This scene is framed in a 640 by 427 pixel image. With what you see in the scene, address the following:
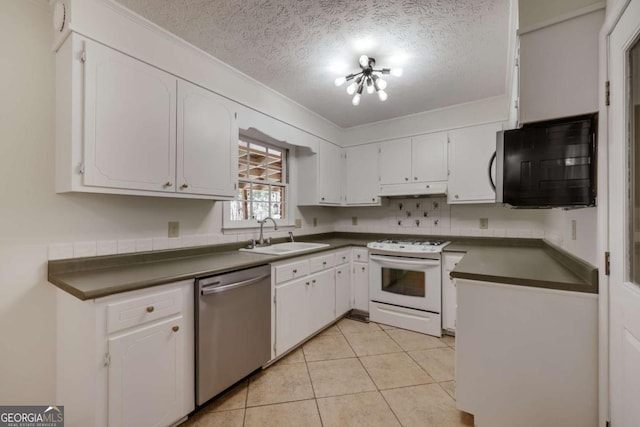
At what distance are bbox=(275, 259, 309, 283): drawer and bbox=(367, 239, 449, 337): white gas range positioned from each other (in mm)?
931

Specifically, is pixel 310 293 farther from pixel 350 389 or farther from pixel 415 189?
pixel 415 189

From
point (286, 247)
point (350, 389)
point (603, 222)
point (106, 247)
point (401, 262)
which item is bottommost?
point (350, 389)

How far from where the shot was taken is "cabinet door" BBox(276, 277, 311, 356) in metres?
2.22

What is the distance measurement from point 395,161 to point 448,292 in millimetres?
1622

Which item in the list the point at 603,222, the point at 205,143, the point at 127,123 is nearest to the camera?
the point at 603,222

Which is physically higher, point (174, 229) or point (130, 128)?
point (130, 128)

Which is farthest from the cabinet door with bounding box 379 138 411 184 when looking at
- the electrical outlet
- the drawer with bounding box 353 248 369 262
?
the electrical outlet

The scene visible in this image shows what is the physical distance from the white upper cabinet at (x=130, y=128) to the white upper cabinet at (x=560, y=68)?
1.95 m

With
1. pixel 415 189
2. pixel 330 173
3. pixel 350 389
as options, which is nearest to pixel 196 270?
pixel 350 389

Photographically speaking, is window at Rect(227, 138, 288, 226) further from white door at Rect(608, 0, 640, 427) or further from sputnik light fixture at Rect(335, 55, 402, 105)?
white door at Rect(608, 0, 640, 427)

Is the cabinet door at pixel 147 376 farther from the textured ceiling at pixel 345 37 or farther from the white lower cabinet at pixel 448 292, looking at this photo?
the white lower cabinet at pixel 448 292

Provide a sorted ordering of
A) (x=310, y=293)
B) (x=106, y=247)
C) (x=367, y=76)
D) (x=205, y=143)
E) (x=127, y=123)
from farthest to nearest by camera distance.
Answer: (x=310, y=293)
(x=367, y=76)
(x=205, y=143)
(x=106, y=247)
(x=127, y=123)

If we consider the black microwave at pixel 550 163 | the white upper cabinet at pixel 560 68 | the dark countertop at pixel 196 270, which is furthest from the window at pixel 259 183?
the white upper cabinet at pixel 560 68

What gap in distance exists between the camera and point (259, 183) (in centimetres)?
297
